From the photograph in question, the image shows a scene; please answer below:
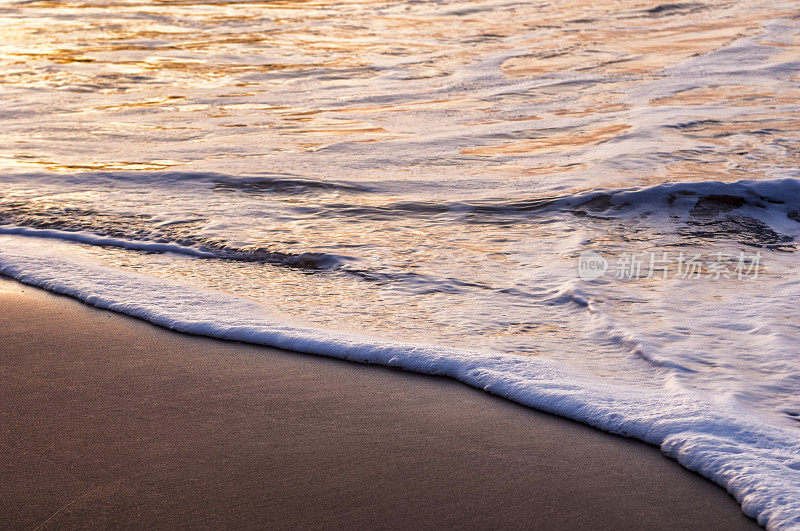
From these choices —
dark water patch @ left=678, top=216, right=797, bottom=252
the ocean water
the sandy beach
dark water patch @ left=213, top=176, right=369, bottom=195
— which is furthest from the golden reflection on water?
the sandy beach

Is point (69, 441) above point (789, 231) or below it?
above

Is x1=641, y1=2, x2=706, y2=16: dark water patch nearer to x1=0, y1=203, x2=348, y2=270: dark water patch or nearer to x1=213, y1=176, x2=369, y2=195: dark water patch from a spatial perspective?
x1=213, y1=176, x2=369, y2=195: dark water patch

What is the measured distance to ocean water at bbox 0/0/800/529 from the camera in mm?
3045

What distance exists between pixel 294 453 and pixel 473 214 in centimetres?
290

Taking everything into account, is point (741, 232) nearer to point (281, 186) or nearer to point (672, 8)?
point (281, 186)

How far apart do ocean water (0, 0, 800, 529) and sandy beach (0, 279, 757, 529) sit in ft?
0.52

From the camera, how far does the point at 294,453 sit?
2.50 metres

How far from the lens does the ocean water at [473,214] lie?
3045 mm

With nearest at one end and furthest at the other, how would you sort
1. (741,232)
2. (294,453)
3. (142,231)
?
(294,453) < (741,232) < (142,231)

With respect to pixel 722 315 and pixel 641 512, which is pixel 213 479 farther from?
pixel 722 315

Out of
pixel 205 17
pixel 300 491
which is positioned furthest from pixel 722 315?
pixel 205 17

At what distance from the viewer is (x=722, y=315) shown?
3.53m

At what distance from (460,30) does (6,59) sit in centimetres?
688

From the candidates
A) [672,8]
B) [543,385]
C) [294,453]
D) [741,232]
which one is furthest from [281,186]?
[672,8]
